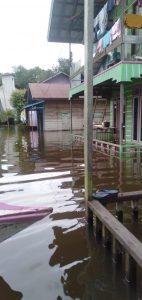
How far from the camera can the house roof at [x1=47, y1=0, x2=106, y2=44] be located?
11.8 meters

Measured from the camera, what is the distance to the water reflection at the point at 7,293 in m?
3.04

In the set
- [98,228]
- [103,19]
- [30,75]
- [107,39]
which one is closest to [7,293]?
[98,228]

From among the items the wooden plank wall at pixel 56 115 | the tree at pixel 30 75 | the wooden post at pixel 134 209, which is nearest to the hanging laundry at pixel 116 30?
the wooden post at pixel 134 209

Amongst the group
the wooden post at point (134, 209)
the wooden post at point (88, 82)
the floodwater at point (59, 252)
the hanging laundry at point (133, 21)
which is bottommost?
the floodwater at point (59, 252)

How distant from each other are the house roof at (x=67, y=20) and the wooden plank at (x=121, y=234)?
33.1ft

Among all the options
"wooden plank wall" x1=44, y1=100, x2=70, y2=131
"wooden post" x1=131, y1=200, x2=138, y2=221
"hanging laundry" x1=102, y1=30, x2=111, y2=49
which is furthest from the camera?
"wooden plank wall" x1=44, y1=100, x2=70, y2=131

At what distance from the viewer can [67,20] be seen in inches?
501

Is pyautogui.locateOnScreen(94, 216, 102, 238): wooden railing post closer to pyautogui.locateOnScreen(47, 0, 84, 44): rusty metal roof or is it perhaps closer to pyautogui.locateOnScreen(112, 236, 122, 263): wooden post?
pyautogui.locateOnScreen(112, 236, 122, 263): wooden post

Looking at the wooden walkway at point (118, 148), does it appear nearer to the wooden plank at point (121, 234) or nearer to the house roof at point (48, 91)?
the wooden plank at point (121, 234)

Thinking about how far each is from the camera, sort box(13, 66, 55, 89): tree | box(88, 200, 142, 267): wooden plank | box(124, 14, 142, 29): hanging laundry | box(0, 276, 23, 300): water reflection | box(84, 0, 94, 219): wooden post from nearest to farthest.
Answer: box(88, 200, 142, 267): wooden plank < box(0, 276, 23, 300): water reflection < box(84, 0, 94, 219): wooden post < box(124, 14, 142, 29): hanging laundry < box(13, 66, 55, 89): tree

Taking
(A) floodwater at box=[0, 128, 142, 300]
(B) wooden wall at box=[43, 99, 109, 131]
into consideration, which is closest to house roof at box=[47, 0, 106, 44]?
(A) floodwater at box=[0, 128, 142, 300]

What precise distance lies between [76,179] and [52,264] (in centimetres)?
409

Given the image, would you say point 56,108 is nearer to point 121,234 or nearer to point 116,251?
point 116,251

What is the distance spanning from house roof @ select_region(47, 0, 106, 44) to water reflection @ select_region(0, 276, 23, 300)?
1126 centimetres
